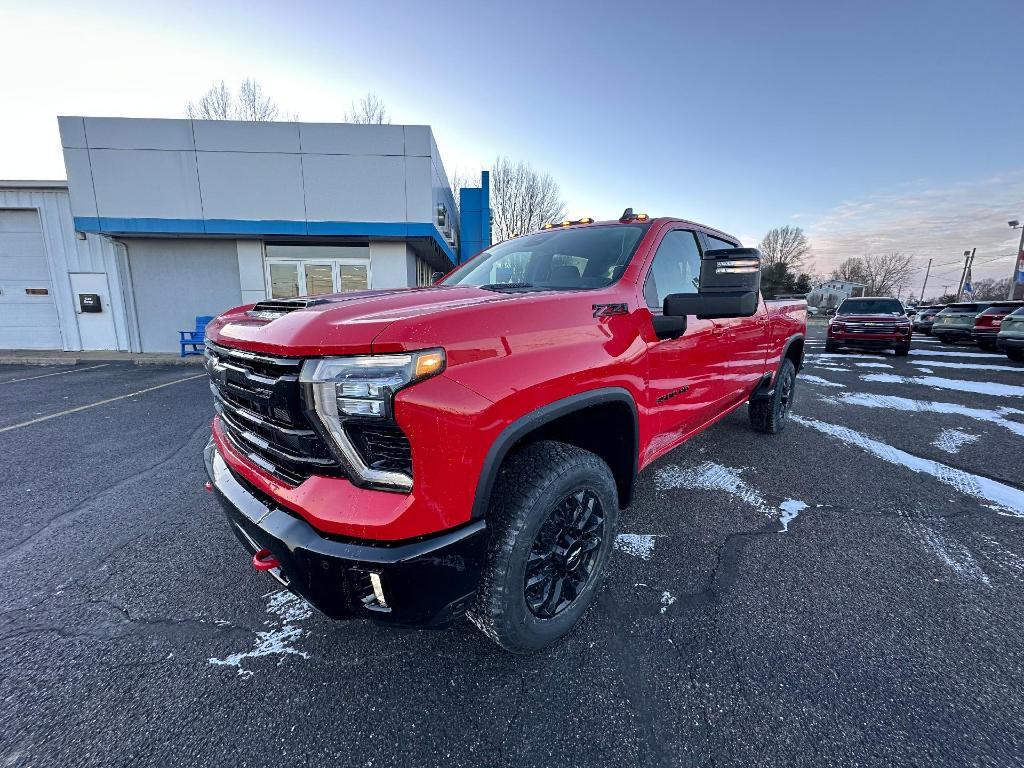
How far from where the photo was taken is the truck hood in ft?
4.42

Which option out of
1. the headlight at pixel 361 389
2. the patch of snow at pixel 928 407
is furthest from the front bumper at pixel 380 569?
the patch of snow at pixel 928 407

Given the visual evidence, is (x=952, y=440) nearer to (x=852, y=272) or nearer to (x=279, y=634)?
(x=279, y=634)

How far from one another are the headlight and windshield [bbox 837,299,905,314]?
16.0 metres

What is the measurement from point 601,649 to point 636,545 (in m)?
0.91

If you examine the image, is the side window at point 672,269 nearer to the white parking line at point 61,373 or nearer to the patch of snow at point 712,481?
the patch of snow at point 712,481

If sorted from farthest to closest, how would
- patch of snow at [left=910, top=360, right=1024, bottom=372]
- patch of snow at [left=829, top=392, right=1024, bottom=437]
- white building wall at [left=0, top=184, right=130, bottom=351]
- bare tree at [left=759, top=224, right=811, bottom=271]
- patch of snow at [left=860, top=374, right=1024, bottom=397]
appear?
bare tree at [left=759, top=224, right=811, bottom=271]
white building wall at [left=0, top=184, right=130, bottom=351]
patch of snow at [left=910, top=360, right=1024, bottom=372]
patch of snow at [left=860, top=374, right=1024, bottom=397]
patch of snow at [left=829, top=392, right=1024, bottom=437]

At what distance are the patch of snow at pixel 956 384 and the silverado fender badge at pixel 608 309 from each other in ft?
28.9

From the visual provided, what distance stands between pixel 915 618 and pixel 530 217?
1302 inches

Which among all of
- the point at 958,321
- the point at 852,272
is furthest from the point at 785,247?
the point at 958,321

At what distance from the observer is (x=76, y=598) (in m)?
2.22

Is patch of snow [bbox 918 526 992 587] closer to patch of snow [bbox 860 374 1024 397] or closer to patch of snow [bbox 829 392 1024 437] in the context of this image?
patch of snow [bbox 829 392 1024 437]

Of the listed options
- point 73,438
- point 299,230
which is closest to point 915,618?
point 73,438

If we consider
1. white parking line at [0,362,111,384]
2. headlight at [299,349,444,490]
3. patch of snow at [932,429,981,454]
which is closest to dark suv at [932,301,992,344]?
patch of snow at [932,429,981,454]

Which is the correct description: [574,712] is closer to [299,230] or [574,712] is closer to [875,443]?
[875,443]
